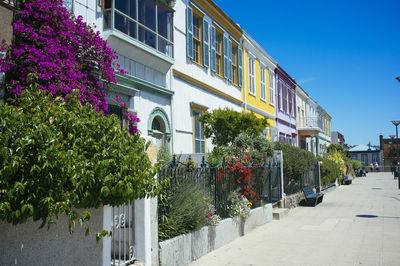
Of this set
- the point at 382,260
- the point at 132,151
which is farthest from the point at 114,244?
the point at 382,260

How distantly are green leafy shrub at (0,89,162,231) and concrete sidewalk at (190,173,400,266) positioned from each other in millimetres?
2984

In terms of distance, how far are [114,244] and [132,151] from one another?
1.55 m

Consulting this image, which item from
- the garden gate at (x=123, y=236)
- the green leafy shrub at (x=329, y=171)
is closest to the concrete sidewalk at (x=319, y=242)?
the garden gate at (x=123, y=236)

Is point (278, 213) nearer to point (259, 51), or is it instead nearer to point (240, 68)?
point (240, 68)

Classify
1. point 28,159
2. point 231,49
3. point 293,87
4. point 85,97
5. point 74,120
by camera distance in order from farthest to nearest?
point 293,87 → point 231,49 → point 85,97 → point 74,120 → point 28,159

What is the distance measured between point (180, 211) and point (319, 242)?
3.39 meters

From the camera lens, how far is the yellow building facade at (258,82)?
63.8 ft

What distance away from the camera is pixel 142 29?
11.0 metres

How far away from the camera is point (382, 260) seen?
625 cm

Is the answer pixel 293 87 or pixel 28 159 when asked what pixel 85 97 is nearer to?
pixel 28 159

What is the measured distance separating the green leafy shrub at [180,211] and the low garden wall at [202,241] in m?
0.14

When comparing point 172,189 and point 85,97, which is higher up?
point 85,97

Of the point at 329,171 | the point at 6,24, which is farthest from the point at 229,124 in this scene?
the point at 329,171

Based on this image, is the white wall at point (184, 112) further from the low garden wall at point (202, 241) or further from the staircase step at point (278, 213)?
the low garden wall at point (202, 241)
